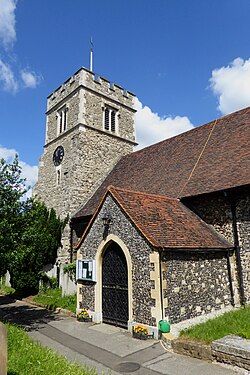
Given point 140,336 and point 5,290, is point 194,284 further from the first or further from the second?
point 5,290

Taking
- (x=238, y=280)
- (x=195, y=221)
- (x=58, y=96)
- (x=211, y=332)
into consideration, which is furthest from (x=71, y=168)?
(x=211, y=332)

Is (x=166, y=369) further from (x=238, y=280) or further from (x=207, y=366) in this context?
(x=238, y=280)

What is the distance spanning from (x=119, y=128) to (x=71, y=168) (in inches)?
236

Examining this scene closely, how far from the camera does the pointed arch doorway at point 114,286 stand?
9914 millimetres

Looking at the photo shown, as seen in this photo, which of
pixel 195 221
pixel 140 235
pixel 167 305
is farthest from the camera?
pixel 195 221

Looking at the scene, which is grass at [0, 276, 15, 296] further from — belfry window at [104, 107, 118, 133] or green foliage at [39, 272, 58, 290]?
belfry window at [104, 107, 118, 133]

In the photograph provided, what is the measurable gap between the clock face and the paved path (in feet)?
40.0

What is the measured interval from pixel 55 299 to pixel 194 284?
26.7 ft

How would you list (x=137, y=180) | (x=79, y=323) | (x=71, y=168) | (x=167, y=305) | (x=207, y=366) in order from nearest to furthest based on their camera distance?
(x=207, y=366) → (x=167, y=305) → (x=79, y=323) → (x=137, y=180) → (x=71, y=168)

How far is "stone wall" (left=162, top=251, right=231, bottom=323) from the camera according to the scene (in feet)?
28.9

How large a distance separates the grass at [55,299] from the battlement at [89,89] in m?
14.4

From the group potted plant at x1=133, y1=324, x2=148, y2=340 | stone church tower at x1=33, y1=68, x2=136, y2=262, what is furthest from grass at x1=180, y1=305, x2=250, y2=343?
stone church tower at x1=33, y1=68, x2=136, y2=262

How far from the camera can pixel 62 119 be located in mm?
23000

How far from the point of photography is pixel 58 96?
2373cm
